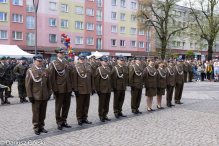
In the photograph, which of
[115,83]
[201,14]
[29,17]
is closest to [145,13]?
[201,14]

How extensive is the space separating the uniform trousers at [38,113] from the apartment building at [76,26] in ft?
100

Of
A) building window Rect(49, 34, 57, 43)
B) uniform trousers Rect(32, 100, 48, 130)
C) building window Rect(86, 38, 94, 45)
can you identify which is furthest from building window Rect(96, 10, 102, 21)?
uniform trousers Rect(32, 100, 48, 130)

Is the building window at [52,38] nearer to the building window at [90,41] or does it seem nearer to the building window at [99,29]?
the building window at [90,41]

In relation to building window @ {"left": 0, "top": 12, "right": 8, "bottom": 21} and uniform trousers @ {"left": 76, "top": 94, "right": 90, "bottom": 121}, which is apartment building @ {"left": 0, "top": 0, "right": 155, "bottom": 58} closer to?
building window @ {"left": 0, "top": 12, "right": 8, "bottom": 21}

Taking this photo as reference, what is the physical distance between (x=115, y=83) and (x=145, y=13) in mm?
31219

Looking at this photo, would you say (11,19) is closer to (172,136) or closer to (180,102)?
(180,102)

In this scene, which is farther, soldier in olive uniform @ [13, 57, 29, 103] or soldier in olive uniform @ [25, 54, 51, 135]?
soldier in olive uniform @ [13, 57, 29, 103]

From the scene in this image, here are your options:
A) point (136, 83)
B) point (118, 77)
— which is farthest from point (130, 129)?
point (136, 83)

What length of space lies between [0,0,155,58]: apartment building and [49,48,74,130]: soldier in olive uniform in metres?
29.8

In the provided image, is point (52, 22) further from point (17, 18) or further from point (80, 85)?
point (80, 85)

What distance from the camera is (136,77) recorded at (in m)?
9.51

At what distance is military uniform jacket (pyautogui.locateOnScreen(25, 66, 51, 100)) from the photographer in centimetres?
670

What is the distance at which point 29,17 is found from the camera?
39.6 metres

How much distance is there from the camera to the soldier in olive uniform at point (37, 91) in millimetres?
6711
